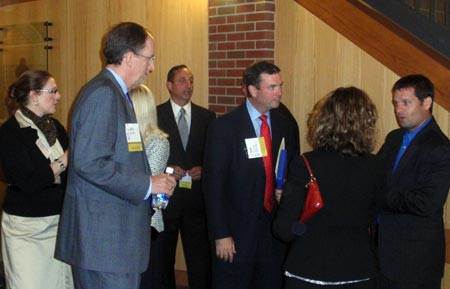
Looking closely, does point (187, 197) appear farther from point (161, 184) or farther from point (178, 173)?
point (161, 184)

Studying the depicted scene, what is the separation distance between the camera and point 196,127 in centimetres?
478

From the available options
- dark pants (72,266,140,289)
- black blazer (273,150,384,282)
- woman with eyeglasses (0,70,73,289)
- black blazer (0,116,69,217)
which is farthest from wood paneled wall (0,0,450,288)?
dark pants (72,266,140,289)

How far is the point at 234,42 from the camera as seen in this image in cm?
507

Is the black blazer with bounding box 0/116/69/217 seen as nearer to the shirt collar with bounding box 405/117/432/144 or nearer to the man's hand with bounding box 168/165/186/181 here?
the man's hand with bounding box 168/165/186/181

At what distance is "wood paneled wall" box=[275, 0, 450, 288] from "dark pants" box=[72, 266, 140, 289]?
228 centimetres

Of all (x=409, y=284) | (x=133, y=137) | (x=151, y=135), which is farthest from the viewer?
(x=151, y=135)

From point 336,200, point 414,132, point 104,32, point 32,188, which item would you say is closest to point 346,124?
point 336,200

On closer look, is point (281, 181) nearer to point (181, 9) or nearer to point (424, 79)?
point (424, 79)

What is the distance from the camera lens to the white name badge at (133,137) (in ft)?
8.85

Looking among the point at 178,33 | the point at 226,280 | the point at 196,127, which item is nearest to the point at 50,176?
the point at 226,280

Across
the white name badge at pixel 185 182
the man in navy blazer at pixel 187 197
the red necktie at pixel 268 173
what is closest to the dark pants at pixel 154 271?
the man in navy blazer at pixel 187 197

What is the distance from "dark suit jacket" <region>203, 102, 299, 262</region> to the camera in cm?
349

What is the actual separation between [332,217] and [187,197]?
86.1 inches

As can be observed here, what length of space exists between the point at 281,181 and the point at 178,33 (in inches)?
106
